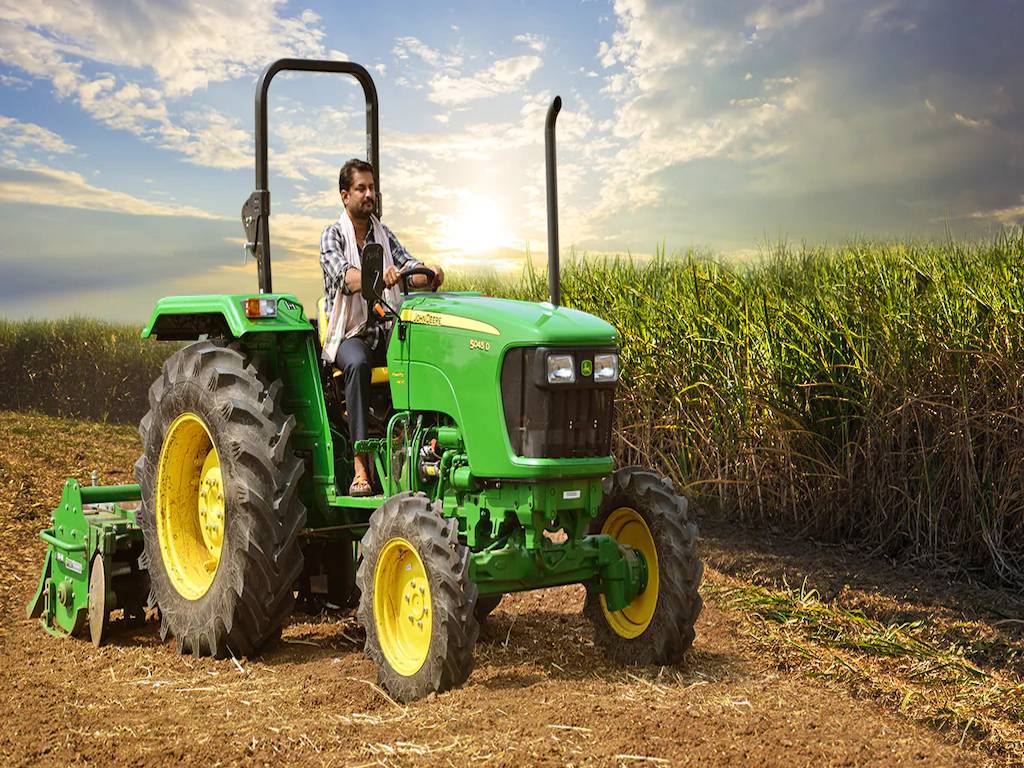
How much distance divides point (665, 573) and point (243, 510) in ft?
5.90

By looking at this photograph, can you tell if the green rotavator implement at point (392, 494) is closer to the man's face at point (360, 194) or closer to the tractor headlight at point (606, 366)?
the tractor headlight at point (606, 366)

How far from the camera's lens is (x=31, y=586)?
6695mm

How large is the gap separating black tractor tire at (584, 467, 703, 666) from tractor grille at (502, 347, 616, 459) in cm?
51

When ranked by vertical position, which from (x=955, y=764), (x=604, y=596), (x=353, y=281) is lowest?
(x=955, y=764)

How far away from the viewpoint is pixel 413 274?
15.4 ft

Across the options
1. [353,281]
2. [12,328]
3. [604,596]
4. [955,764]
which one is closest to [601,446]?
[604,596]

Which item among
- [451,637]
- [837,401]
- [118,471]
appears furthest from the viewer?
[118,471]

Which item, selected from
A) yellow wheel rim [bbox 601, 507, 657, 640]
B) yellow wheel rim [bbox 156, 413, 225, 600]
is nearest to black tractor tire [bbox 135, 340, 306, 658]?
yellow wheel rim [bbox 156, 413, 225, 600]

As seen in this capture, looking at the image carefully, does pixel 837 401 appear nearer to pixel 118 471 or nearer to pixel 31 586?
pixel 31 586

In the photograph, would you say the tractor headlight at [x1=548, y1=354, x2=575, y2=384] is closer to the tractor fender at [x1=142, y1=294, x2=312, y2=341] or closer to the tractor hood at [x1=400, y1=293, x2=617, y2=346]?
the tractor hood at [x1=400, y1=293, x2=617, y2=346]

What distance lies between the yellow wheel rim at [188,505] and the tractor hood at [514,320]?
4.47 feet

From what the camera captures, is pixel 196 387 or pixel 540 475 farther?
pixel 196 387

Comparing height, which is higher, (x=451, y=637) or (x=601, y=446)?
(x=601, y=446)

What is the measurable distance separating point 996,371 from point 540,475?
13.9 feet
